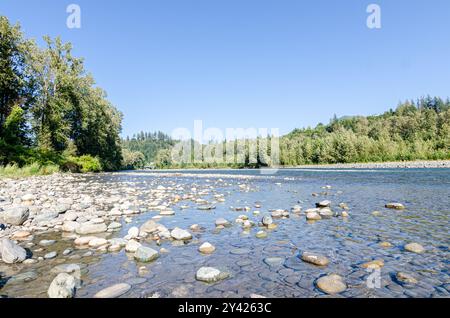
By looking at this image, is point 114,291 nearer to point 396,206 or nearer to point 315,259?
point 315,259

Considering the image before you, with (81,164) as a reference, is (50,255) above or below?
below

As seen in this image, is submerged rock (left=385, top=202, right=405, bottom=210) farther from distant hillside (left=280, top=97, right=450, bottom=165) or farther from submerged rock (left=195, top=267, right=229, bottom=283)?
distant hillside (left=280, top=97, right=450, bottom=165)

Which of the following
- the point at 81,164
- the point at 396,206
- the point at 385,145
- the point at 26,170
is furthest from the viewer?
the point at 385,145

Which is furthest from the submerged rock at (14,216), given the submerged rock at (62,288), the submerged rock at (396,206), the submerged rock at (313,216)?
the submerged rock at (396,206)

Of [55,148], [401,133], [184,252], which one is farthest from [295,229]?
[401,133]

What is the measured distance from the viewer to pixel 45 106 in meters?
36.6

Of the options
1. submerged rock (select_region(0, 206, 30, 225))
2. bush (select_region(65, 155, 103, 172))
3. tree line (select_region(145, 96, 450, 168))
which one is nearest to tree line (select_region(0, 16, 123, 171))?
bush (select_region(65, 155, 103, 172))

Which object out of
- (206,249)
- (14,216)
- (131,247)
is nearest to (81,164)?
(14,216)

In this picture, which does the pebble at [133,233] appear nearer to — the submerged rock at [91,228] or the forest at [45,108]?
the submerged rock at [91,228]

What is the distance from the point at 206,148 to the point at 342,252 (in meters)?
120

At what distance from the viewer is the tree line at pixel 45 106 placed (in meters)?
28.1

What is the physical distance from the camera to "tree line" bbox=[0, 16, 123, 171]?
92.1 ft

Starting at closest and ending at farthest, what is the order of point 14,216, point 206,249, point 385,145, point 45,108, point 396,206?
point 206,249, point 14,216, point 396,206, point 45,108, point 385,145
